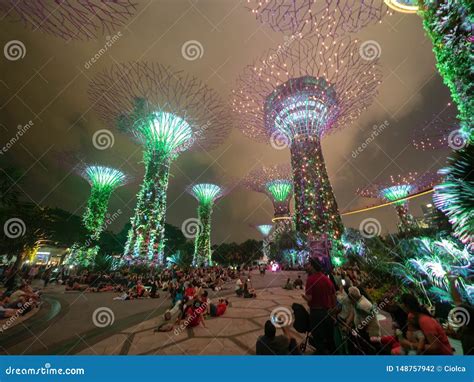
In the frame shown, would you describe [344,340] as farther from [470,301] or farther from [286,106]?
[286,106]

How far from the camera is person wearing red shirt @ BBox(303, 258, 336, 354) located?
3.36 m

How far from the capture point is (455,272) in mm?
4805

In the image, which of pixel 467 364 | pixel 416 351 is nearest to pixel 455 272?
pixel 467 364

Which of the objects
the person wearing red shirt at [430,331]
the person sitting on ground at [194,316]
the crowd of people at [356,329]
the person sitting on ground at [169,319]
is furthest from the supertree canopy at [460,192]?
the person sitting on ground at [169,319]

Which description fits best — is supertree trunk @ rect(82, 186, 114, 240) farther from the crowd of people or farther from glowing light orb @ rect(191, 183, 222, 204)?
the crowd of people

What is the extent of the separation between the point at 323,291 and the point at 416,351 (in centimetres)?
134

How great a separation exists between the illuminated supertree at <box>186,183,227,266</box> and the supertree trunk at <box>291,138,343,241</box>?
50.3 feet

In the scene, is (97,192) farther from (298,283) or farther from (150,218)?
(298,283)

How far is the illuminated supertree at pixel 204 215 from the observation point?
111 ft

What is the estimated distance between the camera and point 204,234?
3453cm

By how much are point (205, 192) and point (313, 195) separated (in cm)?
1813

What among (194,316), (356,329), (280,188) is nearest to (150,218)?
(194,316)

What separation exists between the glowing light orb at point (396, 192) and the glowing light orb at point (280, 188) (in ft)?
58.3

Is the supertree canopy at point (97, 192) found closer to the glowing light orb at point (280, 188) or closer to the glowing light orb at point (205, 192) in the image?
the glowing light orb at point (205, 192)
